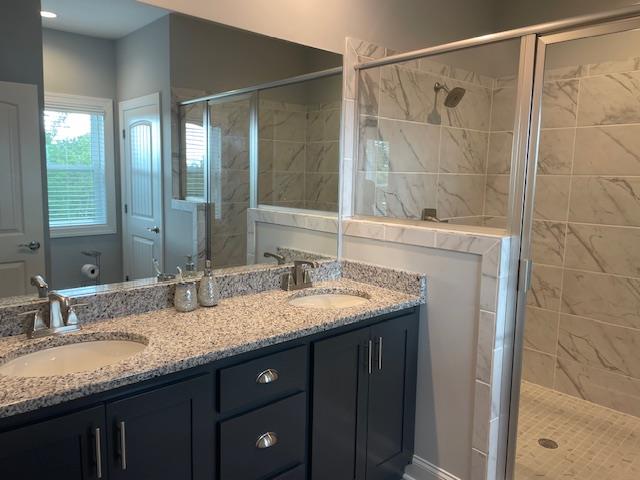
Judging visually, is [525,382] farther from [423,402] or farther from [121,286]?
[121,286]

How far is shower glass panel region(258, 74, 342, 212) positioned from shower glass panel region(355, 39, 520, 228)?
0.17 meters

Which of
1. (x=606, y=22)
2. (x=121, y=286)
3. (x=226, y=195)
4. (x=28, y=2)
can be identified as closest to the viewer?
(x=28, y=2)

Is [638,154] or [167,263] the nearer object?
[167,263]

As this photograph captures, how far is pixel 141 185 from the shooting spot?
1.81 meters

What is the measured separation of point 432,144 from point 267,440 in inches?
77.5

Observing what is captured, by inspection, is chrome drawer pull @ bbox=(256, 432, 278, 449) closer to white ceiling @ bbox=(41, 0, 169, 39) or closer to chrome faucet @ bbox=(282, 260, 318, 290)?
chrome faucet @ bbox=(282, 260, 318, 290)

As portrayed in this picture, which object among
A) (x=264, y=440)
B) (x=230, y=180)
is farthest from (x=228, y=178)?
(x=264, y=440)

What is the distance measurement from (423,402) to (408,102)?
5.18 ft

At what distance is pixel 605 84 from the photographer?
2.91m

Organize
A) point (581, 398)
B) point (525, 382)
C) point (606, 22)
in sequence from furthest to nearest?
point (525, 382) < point (581, 398) < point (606, 22)

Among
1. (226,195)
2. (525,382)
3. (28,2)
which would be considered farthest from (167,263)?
(525,382)

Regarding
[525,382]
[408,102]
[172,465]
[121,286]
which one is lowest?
[525,382]

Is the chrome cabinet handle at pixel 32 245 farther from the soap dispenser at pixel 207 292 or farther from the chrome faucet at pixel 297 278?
the chrome faucet at pixel 297 278

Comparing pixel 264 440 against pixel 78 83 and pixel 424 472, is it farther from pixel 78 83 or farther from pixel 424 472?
pixel 78 83
